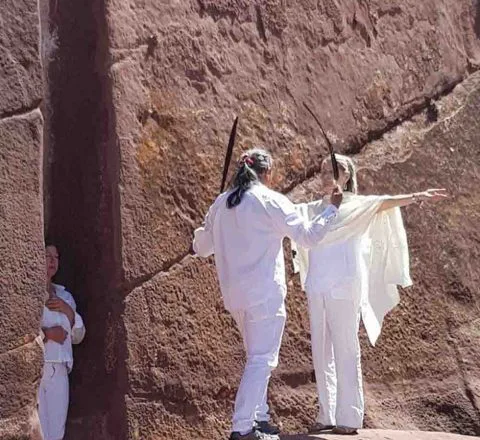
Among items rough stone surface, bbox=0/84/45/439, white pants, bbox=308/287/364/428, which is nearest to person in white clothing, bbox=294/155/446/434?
white pants, bbox=308/287/364/428

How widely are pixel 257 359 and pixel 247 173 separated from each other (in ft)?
2.87

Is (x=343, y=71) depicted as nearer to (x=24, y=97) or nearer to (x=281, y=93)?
(x=281, y=93)

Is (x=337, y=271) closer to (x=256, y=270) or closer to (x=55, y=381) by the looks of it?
(x=256, y=270)

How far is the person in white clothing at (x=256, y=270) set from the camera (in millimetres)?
6188

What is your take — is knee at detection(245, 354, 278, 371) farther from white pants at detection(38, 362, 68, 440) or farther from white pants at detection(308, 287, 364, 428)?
white pants at detection(38, 362, 68, 440)

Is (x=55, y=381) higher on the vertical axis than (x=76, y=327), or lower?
lower

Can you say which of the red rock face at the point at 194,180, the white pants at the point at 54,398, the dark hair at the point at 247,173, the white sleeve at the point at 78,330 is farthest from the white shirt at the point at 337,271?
the white pants at the point at 54,398

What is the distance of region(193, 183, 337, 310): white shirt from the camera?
246 inches

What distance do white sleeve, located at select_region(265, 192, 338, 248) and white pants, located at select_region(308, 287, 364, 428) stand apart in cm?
A: 58

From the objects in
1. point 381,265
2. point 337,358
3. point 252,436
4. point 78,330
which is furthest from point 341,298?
point 78,330

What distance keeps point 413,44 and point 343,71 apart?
0.75 m

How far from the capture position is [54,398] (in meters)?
7.07

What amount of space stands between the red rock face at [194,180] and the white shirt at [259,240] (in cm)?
89

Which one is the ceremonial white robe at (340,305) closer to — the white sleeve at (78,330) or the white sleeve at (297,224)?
the white sleeve at (297,224)
